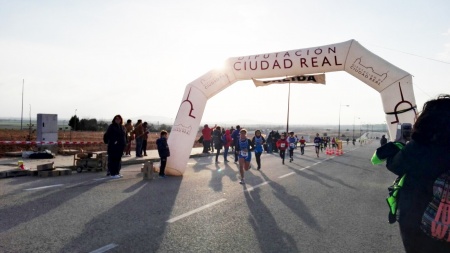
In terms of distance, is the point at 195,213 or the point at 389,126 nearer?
the point at 195,213

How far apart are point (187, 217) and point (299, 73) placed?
704 cm

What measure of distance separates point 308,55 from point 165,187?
6.15 metres

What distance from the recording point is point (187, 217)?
657cm

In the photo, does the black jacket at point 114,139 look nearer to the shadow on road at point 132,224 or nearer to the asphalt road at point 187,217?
the asphalt road at point 187,217

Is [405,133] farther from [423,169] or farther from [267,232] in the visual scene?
[267,232]

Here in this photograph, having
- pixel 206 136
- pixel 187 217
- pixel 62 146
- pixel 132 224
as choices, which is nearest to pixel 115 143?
pixel 187 217

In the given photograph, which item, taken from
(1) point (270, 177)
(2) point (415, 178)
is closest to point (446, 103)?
(2) point (415, 178)

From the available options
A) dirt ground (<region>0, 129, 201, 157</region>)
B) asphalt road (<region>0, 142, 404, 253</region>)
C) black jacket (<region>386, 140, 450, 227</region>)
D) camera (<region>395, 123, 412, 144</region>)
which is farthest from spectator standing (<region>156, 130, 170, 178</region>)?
black jacket (<region>386, 140, 450, 227</region>)

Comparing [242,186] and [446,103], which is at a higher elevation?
[446,103]

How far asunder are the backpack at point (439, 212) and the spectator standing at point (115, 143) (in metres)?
10.4

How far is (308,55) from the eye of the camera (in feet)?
37.0

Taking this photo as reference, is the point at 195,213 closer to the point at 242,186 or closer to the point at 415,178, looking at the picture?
the point at 242,186

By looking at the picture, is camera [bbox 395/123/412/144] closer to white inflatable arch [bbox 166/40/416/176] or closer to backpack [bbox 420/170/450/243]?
backpack [bbox 420/170/450/243]

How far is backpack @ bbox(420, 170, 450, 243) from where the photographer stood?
7.84ft
